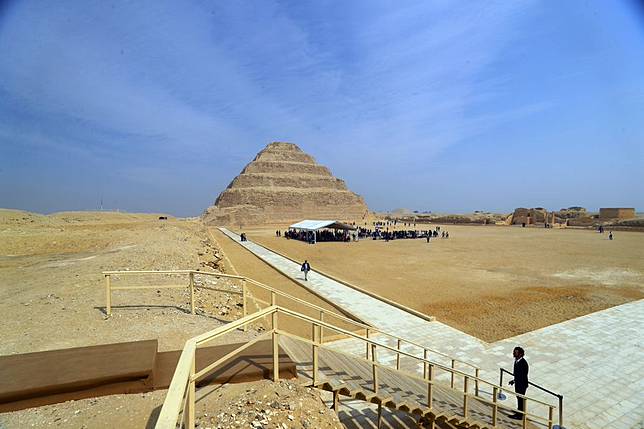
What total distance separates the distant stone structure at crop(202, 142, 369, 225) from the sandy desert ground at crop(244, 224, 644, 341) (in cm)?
5139

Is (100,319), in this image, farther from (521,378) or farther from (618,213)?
(618,213)

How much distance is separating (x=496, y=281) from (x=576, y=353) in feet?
26.4

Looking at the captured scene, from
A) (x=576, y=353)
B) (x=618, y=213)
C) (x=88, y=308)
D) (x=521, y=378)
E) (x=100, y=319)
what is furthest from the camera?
(x=618, y=213)

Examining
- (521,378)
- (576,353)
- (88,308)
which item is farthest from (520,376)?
(88,308)

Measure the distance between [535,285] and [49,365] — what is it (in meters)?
17.5

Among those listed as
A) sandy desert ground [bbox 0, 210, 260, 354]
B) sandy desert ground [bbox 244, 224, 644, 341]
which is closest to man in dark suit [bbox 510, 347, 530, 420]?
sandy desert ground [bbox 244, 224, 644, 341]

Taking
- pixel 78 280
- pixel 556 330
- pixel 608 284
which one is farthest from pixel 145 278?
pixel 608 284

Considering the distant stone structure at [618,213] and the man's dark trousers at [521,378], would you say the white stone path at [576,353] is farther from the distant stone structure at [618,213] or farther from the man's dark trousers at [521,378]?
the distant stone structure at [618,213]

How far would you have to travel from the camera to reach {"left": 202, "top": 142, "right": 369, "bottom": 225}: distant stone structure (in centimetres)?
7525

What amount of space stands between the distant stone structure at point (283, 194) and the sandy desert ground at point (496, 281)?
169 feet

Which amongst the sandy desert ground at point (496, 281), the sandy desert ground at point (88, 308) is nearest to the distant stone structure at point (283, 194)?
the sandy desert ground at point (496, 281)

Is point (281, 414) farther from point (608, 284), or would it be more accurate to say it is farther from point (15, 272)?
point (608, 284)

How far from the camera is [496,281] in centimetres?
1551

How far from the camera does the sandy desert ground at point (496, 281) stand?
10.6 meters
